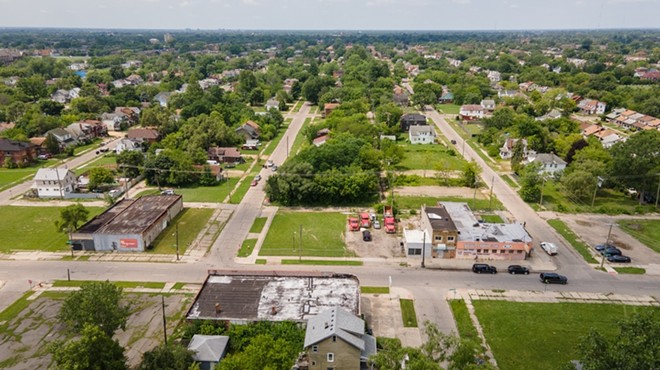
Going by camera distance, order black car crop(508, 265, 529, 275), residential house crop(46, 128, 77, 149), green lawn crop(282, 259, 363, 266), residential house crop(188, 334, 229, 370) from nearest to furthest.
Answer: residential house crop(188, 334, 229, 370)
black car crop(508, 265, 529, 275)
green lawn crop(282, 259, 363, 266)
residential house crop(46, 128, 77, 149)

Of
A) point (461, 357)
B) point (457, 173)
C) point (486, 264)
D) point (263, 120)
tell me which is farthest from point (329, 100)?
point (461, 357)

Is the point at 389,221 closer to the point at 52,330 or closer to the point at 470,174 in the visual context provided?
the point at 470,174

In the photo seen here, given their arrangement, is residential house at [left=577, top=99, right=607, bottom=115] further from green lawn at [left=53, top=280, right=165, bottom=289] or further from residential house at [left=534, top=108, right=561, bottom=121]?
green lawn at [left=53, top=280, right=165, bottom=289]

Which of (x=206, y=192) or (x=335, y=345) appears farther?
(x=206, y=192)

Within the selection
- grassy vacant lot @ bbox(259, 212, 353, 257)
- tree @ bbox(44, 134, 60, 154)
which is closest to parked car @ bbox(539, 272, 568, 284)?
grassy vacant lot @ bbox(259, 212, 353, 257)

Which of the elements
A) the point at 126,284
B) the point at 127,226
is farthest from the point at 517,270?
the point at 127,226

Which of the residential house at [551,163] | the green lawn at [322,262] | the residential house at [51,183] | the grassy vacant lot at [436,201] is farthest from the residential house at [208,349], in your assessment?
the residential house at [551,163]
